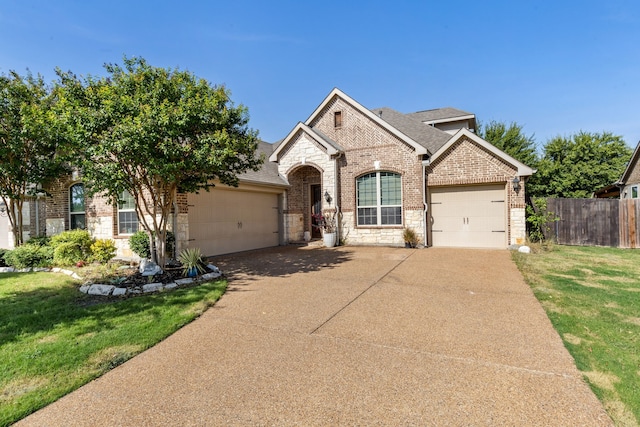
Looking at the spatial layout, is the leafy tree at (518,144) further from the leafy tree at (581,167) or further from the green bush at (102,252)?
the green bush at (102,252)

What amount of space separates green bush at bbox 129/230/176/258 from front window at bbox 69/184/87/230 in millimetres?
4092

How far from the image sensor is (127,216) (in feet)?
35.2

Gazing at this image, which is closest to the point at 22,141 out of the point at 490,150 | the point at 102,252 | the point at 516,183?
the point at 102,252

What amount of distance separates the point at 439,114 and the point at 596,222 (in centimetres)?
1070

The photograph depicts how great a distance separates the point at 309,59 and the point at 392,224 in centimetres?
766

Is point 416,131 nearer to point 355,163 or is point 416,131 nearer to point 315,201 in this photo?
point 355,163

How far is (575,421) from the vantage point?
2363mm

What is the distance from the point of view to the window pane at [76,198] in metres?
11.8

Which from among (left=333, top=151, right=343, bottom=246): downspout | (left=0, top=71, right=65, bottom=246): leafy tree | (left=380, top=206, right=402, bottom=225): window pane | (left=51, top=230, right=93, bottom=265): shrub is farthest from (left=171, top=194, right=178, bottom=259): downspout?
(left=380, top=206, right=402, bottom=225): window pane

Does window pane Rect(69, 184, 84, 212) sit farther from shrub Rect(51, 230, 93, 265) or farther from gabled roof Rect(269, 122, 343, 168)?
gabled roof Rect(269, 122, 343, 168)

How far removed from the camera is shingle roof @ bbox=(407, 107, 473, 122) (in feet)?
63.1

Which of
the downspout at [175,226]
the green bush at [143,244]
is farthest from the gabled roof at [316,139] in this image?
the green bush at [143,244]

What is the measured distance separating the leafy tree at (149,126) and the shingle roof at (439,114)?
15.6 m

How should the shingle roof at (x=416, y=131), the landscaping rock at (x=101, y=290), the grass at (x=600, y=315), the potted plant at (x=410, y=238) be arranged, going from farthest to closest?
→ the shingle roof at (x=416, y=131) → the potted plant at (x=410, y=238) → the landscaping rock at (x=101, y=290) → the grass at (x=600, y=315)
